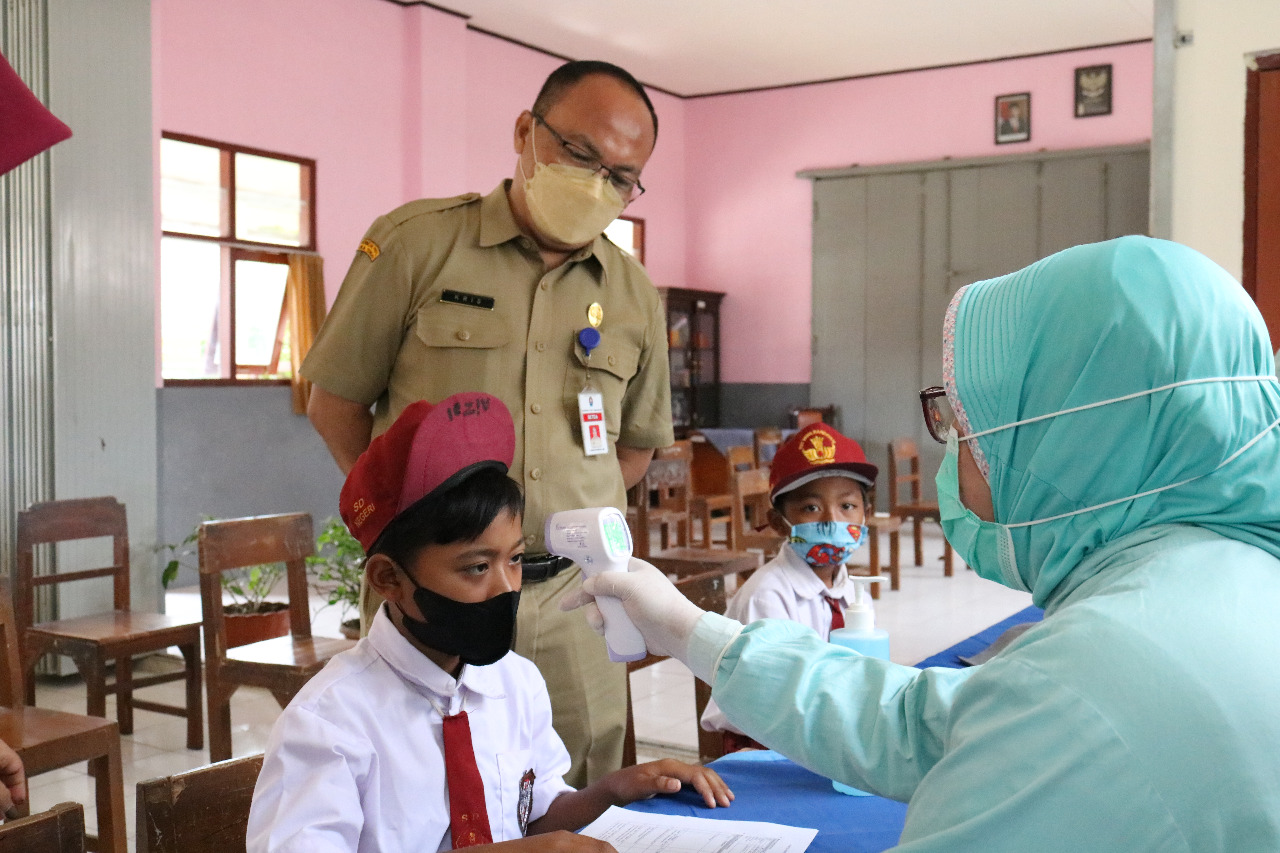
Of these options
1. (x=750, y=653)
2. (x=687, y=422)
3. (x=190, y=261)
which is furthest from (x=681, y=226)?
(x=750, y=653)

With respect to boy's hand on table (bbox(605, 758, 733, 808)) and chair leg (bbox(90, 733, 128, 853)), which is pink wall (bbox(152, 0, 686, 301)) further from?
boy's hand on table (bbox(605, 758, 733, 808))

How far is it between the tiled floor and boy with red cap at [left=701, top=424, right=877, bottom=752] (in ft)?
3.78

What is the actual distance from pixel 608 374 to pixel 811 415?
7773 mm

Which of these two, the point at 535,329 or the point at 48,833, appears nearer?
the point at 48,833

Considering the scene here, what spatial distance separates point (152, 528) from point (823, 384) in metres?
6.61

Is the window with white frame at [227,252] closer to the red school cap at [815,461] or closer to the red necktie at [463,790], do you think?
the red school cap at [815,461]

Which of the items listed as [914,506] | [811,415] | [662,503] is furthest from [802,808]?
[811,415]

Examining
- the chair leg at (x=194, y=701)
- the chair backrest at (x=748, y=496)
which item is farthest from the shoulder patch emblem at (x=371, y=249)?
the chair backrest at (x=748, y=496)

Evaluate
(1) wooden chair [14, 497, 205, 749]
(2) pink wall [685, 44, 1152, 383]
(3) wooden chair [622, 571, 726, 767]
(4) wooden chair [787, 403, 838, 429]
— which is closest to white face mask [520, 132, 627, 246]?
(3) wooden chair [622, 571, 726, 767]

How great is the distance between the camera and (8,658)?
261 centimetres

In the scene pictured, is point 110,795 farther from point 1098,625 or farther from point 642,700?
point 1098,625

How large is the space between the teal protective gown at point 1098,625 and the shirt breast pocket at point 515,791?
37 cm

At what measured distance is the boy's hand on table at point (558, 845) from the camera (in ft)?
3.61

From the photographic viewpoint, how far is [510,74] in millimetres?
8766
